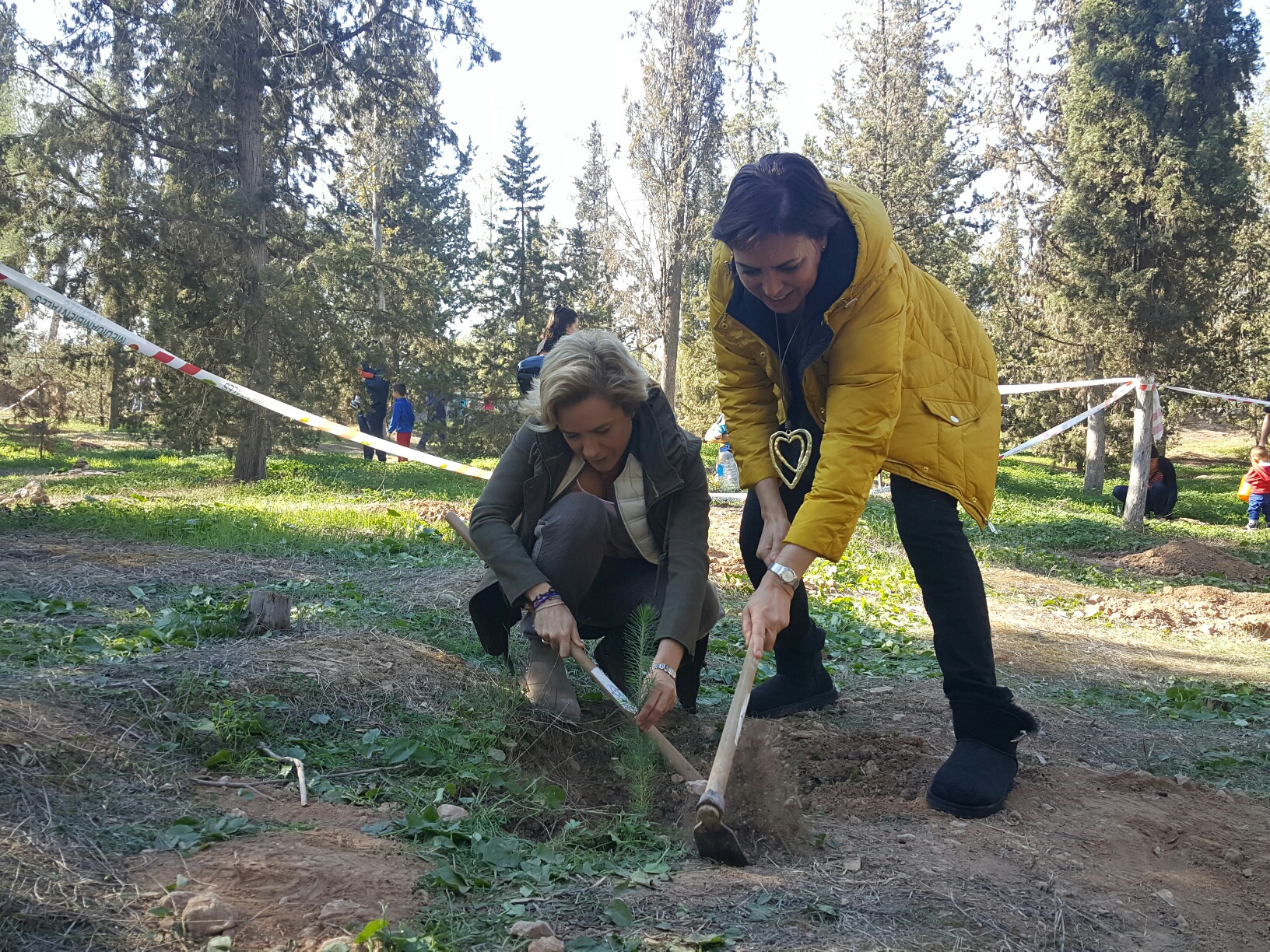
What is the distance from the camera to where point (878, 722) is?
3.50 metres

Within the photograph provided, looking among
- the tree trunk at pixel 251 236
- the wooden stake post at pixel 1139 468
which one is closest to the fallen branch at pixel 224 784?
the tree trunk at pixel 251 236

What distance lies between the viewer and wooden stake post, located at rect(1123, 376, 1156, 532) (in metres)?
10.9

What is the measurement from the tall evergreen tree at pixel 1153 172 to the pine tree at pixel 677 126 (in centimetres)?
690

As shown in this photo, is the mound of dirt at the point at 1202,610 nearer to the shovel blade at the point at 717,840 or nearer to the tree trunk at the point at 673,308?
the shovel blade at the point at 717,840

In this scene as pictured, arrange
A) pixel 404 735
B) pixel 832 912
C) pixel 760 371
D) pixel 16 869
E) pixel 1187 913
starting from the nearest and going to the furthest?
1. pixel 16 869
2. pixel 832 912
3. pixel 1187 913
4. pixel 404 735
5. pixel 760 371

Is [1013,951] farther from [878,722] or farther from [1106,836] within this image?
[878,722]

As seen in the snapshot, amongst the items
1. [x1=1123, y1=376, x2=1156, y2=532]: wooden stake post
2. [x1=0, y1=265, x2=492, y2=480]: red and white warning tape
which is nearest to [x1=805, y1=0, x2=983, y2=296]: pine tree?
[x1=1123, y1=376, x2=1156, y2=532]: wooden stake post

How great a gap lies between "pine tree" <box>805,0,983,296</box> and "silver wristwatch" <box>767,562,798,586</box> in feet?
64.3

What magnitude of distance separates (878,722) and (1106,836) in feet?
3.59

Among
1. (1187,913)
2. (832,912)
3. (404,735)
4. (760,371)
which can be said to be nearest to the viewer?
(832,912)

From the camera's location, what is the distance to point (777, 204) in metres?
2.41

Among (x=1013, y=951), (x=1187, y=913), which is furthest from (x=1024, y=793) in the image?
(x=1013, y=951)

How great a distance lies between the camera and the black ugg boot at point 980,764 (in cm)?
258

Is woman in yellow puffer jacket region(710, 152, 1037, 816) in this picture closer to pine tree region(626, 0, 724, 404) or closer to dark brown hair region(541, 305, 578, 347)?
dark brown hair region(541, 305, 578, 347)
